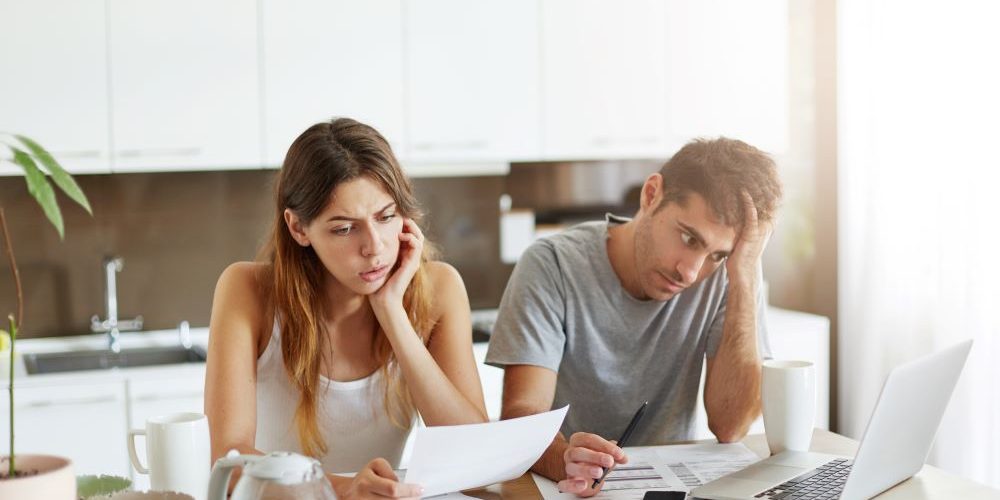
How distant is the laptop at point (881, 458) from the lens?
145 centimetres

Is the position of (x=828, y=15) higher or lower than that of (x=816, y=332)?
higher

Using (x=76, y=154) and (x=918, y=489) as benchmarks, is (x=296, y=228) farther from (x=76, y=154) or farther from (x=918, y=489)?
(x=76, y=154)

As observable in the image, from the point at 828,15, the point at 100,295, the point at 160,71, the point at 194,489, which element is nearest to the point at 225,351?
A: the point at 194,489

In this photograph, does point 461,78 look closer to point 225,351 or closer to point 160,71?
point 160,71

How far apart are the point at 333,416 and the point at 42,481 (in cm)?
88

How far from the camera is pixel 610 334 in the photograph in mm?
2098

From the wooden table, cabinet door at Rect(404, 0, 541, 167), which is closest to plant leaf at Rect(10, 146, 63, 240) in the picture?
the wooden table

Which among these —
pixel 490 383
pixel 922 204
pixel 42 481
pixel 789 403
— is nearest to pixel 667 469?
pixel 789 403

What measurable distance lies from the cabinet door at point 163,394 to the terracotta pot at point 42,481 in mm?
1870

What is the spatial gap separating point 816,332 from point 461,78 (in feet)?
4.79

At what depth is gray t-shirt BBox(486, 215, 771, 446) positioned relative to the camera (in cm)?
206

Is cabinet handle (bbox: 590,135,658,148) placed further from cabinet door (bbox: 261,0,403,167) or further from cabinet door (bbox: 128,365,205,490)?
cabinet door (bbox: 128,365,205,490)

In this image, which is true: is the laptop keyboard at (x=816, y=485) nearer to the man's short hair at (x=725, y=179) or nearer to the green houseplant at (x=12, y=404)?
the man's short hair at (x=725, y=179)

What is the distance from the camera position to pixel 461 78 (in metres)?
3.48
